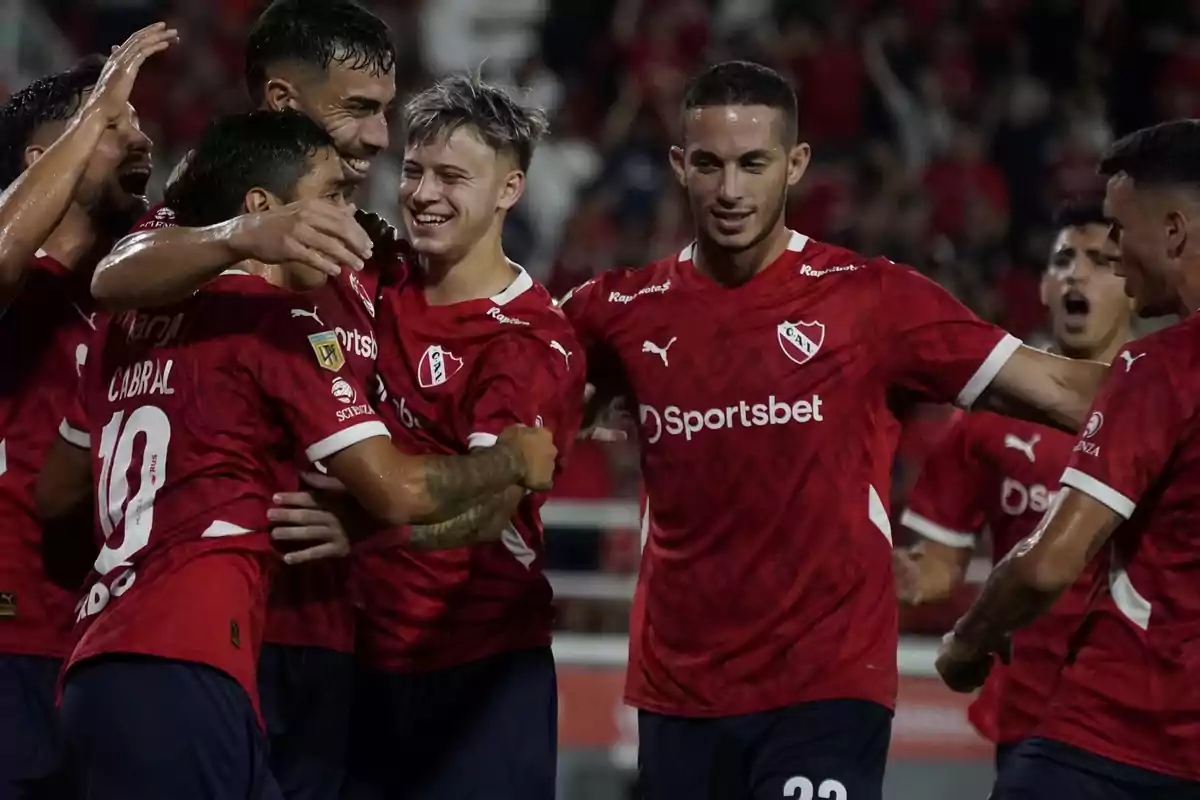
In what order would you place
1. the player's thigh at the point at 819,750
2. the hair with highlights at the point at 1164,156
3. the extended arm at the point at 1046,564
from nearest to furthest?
the extended arm at the point at 1046,564, the hair with highlights at the point at 1164,156, the player's thigh at the point at 819,750

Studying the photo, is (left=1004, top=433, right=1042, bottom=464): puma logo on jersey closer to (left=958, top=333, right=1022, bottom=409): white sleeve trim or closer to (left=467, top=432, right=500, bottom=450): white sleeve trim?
(left=958, top=333, right=1022, bottom=409): white sleeve trim

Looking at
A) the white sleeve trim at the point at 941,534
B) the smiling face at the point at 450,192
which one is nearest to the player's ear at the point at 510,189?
the smiling face at the point at 450,192

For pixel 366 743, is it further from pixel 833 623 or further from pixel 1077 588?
pixel 1077 588

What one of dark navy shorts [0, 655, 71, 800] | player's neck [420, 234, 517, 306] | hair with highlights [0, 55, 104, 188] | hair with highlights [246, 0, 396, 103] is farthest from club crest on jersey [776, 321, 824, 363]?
dark navy shorts [0, 655, 71, 800]

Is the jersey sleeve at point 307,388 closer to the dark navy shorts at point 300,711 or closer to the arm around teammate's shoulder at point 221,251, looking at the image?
the arm around teammate's shoulder at point 221,251

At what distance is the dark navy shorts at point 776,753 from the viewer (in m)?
4.62

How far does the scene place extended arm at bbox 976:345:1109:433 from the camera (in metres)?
4.74

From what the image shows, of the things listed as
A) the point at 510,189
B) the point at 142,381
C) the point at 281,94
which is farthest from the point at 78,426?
the point at 510,189

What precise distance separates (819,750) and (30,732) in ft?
6.84

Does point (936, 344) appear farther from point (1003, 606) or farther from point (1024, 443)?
point (1024, 443)

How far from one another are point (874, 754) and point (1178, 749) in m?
0.88

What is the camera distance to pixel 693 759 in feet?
15.9

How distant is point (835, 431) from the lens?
480cm

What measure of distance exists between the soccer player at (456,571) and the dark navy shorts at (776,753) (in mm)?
325
